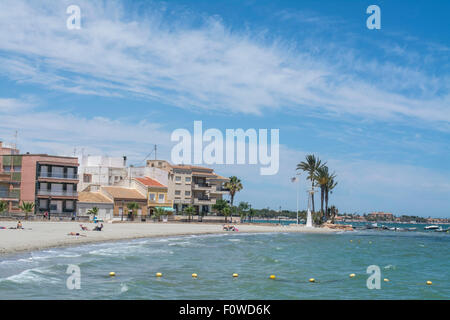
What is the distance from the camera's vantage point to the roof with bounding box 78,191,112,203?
8244 cm

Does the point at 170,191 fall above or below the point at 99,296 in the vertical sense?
above

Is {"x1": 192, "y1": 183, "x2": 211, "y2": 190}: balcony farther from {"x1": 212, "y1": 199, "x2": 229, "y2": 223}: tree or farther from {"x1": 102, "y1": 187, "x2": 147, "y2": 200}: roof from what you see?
{"x1": 102, "y1": 187, "x2": 147, "y2": 200}: roof

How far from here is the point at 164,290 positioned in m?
22.7

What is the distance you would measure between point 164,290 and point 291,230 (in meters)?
74.0

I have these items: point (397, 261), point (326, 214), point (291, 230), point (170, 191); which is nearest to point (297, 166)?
point (326, 214)

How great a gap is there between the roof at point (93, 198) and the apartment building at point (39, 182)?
3506 millimetres

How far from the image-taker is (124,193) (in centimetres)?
8856

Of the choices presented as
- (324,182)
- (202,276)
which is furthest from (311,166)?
(202,276)

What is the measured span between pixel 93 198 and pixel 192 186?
25.7 m

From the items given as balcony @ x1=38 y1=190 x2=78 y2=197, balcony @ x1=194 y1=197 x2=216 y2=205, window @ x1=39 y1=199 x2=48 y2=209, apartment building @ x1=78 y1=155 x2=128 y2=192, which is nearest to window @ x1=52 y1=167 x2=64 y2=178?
balcony @ x1=38 y1=190 x2=78 y2=197

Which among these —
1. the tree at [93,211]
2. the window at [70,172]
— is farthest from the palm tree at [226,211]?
the window at [70,172]

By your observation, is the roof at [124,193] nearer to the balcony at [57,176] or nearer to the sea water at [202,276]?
the balcony at [57,176]
